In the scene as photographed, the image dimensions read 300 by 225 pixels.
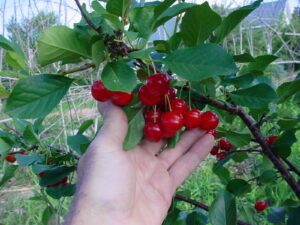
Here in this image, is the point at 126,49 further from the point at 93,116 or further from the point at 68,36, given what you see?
the point at 93,116

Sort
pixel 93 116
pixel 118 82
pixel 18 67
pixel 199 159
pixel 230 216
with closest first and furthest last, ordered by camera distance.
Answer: pixel 118 82, pixel 18 67, pixel 230 216, pixel 199 159, pixel 93 116

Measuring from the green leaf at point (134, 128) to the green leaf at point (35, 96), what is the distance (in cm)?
21

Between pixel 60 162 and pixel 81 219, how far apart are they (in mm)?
337

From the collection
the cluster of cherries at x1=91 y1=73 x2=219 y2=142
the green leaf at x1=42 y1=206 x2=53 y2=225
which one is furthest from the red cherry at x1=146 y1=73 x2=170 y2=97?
the green leaf at x1=42 y1=206 x2=53 y2=225

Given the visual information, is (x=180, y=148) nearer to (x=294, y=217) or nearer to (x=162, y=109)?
(x=162, y=109)

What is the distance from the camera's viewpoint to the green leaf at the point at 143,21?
1.99 ft

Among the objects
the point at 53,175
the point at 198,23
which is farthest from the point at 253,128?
the point at 53,175

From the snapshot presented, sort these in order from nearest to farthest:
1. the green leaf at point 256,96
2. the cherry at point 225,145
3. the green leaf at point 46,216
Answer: the green leaf at point 256,96 < the cherry at point 225,145 < the green leaf at point 46,216

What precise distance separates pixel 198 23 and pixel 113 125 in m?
0.33

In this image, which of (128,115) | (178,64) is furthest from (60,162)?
(178,64)

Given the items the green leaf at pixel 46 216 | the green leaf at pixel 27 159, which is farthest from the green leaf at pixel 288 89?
the green leaf at pixel 46 216

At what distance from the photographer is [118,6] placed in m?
0.55

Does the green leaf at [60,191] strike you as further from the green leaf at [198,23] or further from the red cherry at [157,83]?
the green leaf at [198,23]

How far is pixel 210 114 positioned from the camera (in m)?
0.79
